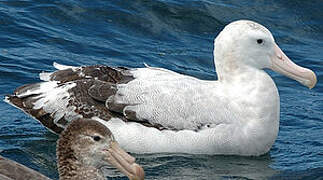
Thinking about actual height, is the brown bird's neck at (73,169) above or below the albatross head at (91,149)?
below

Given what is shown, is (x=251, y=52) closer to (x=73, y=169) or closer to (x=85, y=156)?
(x=85, y=156)

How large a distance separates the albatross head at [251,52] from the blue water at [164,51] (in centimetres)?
89

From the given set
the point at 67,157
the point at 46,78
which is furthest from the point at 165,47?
the point at 67,157

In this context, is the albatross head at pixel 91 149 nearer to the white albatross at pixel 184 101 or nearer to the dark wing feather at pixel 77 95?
the white albatross at pixel 184 101

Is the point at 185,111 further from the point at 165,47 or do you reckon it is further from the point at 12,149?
the point at 165,47

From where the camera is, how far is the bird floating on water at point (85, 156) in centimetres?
732

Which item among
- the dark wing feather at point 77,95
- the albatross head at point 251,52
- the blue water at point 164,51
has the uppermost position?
the albatross head at point 251,52

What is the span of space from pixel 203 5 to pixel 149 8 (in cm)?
90

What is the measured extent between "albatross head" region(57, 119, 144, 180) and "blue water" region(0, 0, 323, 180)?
179 cm

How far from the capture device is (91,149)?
7.41 meters

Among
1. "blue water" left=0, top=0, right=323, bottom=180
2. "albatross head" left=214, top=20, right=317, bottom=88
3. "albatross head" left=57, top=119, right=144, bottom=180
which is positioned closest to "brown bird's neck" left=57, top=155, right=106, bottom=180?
"albatross head" left=57, top=119, right=144, bottom=180

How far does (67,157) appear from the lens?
7.36m

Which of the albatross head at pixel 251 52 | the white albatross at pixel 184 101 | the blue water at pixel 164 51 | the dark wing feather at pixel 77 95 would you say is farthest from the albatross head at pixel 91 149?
the albatross head at pixel 251 52

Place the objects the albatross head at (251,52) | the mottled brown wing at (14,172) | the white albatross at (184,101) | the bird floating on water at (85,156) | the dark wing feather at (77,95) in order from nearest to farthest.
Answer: the mottled brown wing at (14,172) → the bird floating on water at (85,156) → the white albatross at (184,101) → the dark wing feather at (77,95) → the albatross head at (251,52)
